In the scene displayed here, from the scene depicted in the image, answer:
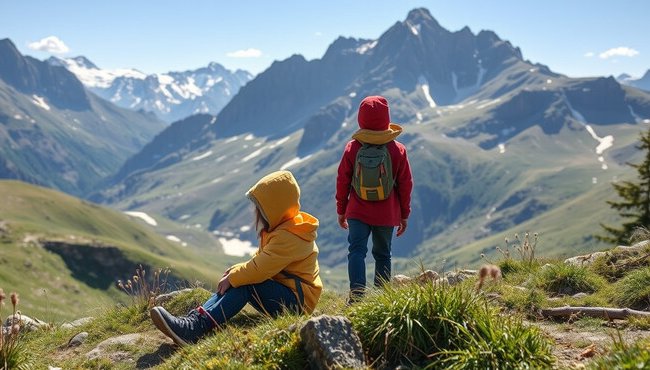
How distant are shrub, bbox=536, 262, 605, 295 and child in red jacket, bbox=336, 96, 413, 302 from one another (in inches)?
118

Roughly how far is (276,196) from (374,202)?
2391mm

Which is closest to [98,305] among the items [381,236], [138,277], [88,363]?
[138,277]

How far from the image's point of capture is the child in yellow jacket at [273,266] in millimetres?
8703

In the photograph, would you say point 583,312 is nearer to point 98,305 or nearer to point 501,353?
point 501,353

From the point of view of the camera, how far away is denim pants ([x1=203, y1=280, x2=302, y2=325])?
884 cm

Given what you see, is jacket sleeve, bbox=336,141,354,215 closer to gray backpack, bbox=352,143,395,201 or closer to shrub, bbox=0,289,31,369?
gray backpack, bbox=352,143,395,201

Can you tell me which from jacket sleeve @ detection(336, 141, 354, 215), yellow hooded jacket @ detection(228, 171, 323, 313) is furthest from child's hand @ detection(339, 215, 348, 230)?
yellow hooded jacket @ detection(228, 171, 323, 313)

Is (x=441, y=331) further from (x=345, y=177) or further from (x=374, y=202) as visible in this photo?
(x=345, y=177)

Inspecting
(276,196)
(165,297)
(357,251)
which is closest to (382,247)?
(357,251)

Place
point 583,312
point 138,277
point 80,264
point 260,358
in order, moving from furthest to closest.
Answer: point 80,264
point 138,277
point 583,312
point 260,358

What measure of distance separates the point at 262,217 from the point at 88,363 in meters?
3.73

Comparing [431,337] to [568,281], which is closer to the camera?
[431,337]

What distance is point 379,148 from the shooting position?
10188 millimetres

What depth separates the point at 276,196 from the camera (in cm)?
877
